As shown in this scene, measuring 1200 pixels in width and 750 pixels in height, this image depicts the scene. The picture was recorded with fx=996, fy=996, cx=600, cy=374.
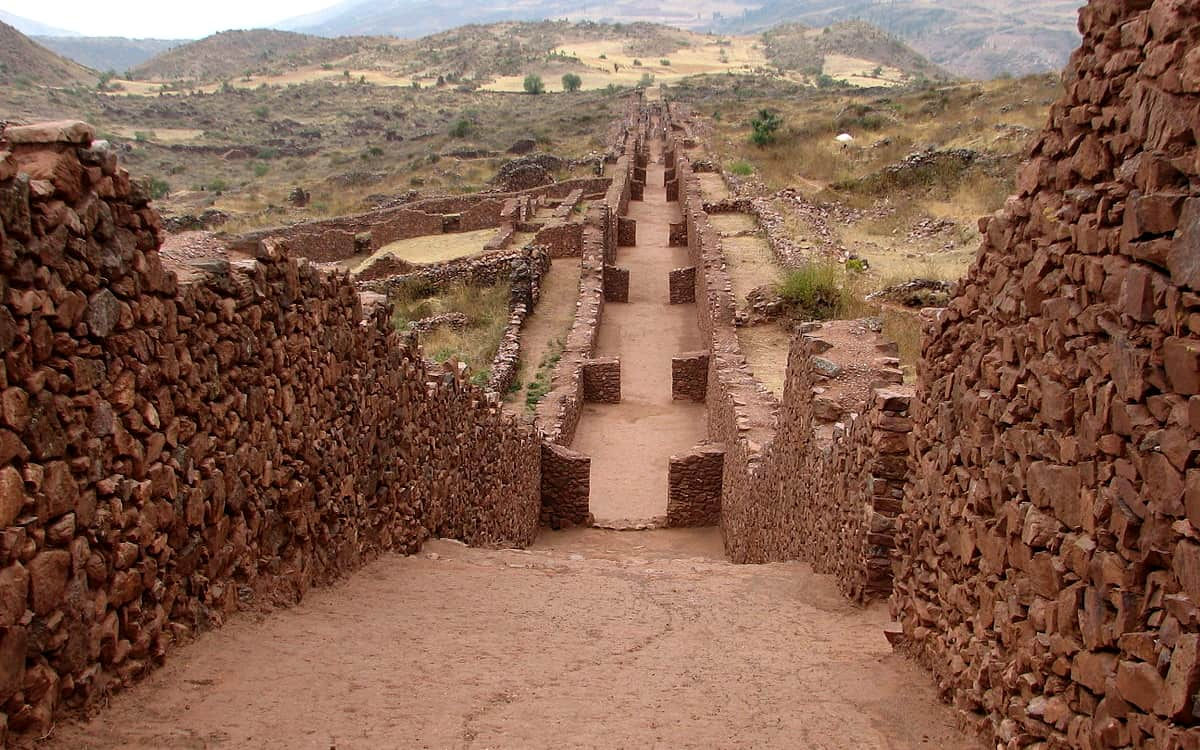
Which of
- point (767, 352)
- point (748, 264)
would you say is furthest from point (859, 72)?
point (767, 352)

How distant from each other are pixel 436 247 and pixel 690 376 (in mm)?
12943

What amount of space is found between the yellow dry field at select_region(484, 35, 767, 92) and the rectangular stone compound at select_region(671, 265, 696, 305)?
75011 millimetres

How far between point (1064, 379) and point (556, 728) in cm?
243

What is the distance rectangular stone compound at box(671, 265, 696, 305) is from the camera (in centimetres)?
2342

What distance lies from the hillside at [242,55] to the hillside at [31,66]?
19.6 metres

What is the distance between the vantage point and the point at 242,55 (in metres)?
137

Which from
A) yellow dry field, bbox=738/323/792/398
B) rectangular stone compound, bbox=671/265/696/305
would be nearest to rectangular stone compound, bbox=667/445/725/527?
yellow dry field, bbox=738/323/792/398

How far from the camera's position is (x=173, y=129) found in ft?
233

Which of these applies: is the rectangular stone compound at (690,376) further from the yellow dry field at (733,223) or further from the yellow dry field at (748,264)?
the yellow dry field at (733,223)

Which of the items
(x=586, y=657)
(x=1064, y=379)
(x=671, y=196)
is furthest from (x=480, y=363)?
(x=671, y=196)

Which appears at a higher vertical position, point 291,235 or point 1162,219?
point 1162,219

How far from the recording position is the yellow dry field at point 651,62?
3952 inches

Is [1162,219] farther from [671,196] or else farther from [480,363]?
[671,196]

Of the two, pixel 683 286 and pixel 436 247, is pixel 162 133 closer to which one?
pixel 436 247
